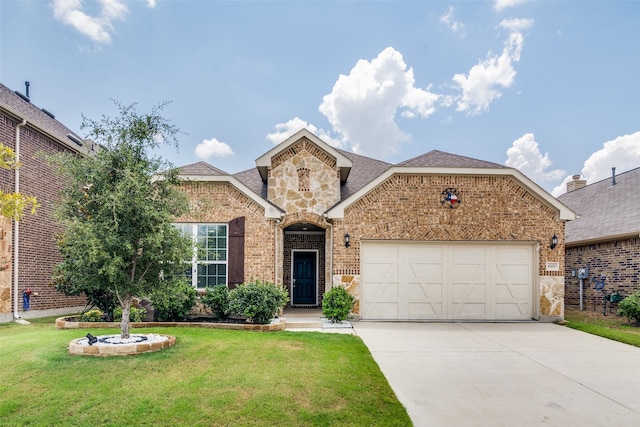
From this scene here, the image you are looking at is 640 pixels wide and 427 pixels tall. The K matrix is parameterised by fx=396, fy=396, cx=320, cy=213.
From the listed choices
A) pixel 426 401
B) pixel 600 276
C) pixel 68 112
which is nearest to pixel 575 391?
pixel 426 401

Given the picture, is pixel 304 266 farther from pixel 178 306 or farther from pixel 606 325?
pixel 606 325

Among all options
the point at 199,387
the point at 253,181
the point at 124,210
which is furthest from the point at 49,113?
the point at 199,387

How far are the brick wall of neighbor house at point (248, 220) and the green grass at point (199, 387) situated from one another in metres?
3.88

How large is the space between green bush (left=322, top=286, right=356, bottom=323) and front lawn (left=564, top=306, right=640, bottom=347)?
618 cm

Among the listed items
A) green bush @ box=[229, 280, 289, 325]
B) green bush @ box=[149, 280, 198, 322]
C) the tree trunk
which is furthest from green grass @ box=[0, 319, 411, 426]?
green bush @ box=[149, 280, 198, 322]

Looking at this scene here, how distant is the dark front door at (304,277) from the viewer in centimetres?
1520

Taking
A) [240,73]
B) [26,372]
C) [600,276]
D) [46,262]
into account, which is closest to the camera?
[26,372]

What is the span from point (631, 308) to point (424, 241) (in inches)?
230

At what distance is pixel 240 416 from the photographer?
4.27 meters

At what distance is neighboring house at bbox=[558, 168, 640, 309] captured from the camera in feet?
40.9

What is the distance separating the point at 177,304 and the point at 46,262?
5.19 metres

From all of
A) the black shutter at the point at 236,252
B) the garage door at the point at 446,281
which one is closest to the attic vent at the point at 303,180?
the black shutter at the point at 236,252

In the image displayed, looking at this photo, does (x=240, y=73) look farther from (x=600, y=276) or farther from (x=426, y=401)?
(x=600, y=276)

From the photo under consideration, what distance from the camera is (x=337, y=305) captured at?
10.5m
